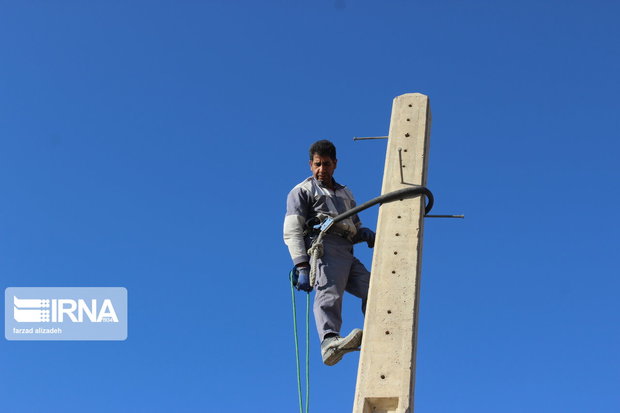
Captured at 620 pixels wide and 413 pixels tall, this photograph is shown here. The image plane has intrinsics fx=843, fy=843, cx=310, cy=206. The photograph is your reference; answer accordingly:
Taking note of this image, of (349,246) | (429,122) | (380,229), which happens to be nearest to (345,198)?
(349,246)

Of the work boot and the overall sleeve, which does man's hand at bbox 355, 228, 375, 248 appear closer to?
the overall sleeve

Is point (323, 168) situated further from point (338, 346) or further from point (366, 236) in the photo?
point (338, 346)

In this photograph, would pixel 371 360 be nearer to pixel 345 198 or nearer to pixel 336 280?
pixel 336 280

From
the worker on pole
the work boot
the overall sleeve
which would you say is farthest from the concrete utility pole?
the overall sleeve

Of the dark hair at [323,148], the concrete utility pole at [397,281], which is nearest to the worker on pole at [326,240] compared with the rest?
the dark hair at [323,148]

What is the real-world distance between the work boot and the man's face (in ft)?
3.93

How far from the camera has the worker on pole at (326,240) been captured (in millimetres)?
4789

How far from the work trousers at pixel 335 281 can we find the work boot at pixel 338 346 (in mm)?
114

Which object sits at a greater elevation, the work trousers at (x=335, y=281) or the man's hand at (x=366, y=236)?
the man's hand at (x=366, y=236)

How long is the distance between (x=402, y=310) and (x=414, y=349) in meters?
0.21

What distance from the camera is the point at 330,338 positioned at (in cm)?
461

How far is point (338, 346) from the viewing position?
4395mm

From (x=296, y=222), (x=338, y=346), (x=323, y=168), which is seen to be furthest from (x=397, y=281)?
(x=323, y=168)

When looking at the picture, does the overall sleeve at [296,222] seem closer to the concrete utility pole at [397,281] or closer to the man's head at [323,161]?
the man's head at [323,161]
